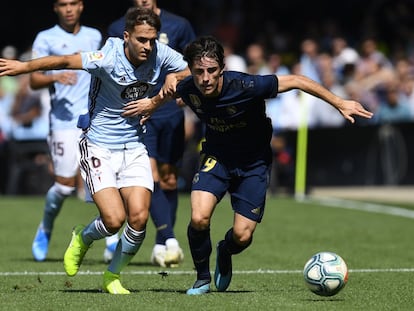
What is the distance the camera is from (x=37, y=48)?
1119 centimetres

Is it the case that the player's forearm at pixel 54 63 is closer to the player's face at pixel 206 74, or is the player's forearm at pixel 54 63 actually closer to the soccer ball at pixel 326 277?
the player's face at pixel 206 74

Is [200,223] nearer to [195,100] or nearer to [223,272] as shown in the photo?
[223,272]

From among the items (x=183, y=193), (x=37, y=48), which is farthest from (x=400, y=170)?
(x=37, y=48)

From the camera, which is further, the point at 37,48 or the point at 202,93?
the point at 37,48

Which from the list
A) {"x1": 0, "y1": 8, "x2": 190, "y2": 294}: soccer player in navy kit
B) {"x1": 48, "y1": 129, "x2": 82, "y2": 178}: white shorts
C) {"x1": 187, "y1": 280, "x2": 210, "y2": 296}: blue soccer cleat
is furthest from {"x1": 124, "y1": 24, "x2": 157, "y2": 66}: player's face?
{"x1": 48, "y1": 129, "x2": 82, "y2": 178}: white shorts

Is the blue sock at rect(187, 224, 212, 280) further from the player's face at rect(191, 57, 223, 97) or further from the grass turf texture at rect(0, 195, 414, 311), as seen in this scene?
the player's face at rect(191, 57, 223, 97)

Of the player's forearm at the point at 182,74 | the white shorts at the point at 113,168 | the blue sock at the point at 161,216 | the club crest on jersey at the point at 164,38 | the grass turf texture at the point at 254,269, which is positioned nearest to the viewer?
the grass turf texture at the point at 254,269

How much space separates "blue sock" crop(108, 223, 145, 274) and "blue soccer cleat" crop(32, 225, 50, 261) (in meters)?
2.53

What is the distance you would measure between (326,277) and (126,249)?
153cm

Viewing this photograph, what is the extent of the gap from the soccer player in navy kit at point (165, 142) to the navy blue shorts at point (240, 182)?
2025 mm

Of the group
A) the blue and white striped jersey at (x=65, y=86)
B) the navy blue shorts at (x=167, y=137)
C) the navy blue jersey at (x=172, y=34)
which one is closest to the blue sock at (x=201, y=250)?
the navy blue shorts at (x=167, y=137)

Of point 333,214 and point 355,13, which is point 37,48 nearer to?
point 333,214

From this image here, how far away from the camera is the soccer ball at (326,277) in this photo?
316 inches

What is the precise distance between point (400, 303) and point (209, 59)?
2.13 m
